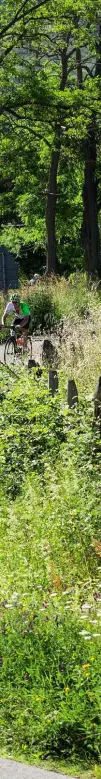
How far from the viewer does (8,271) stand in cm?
4369

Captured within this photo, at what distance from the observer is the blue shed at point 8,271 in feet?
142

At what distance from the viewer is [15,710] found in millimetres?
5852

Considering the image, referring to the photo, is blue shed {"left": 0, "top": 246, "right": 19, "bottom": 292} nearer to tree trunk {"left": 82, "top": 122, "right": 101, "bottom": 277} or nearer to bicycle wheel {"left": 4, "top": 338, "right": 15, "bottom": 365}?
tree trunk {"left": 82, "top": 122, "right": 101, "bottom": 277}

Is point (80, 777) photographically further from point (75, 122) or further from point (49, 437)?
point (75, 122)

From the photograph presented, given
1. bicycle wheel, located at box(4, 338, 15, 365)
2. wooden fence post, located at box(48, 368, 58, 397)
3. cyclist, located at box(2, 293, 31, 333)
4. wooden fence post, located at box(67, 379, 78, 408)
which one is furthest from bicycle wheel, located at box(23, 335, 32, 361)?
wooden fence post, located at box(67, 379, 78, 408)

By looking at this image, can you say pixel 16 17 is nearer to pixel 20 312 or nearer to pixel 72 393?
pixel 20 312

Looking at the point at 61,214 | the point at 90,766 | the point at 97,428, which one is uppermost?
the point at 61,214

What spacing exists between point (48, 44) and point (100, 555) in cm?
2697

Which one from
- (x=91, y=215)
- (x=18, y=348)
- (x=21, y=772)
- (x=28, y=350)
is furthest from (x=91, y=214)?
(x=21, y=772)

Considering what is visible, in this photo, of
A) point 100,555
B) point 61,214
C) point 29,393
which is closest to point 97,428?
point 29,393

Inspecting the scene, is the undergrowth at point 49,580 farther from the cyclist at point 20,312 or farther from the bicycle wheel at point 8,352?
the bicycle wheel at point 8,352

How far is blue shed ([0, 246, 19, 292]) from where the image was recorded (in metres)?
43.2

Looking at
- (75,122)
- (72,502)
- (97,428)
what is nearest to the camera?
(72,502)

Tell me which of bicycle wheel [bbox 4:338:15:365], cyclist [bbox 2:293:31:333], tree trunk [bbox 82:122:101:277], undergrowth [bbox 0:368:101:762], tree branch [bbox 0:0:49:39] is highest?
tree branch [bbox 0:0:49:39]
